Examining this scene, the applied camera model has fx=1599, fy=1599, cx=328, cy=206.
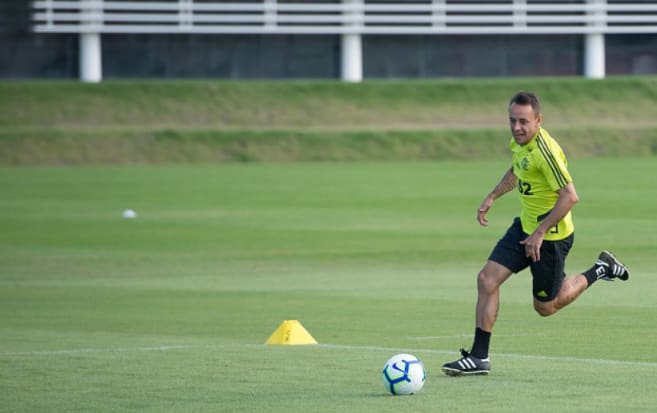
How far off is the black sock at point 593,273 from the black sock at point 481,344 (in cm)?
120

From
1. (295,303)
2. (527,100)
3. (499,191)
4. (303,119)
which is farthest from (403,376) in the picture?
(303,119)

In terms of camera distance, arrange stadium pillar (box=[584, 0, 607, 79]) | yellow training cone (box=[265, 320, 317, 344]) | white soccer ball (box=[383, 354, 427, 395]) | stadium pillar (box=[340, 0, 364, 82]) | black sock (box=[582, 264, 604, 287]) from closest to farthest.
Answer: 1. white soccer ball (box=[383, 354, 427, 395])
2. black sock (box=[582, 264, 604, 287])
3. yellow training cone (box=[265, 320, 317, 344])
4. stadium pillar (box=[340, 0, 364, 82])
5. stadium pillar (box=[584, 0, 607, 79])

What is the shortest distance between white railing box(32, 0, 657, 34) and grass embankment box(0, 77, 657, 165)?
3042 mm

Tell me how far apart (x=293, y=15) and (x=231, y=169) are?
51.9 ft

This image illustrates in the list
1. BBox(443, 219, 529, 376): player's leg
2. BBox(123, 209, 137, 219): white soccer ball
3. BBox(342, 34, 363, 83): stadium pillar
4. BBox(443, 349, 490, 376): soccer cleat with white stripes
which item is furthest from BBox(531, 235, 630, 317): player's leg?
BBox(342, 34, 363, 83): stadium pillar

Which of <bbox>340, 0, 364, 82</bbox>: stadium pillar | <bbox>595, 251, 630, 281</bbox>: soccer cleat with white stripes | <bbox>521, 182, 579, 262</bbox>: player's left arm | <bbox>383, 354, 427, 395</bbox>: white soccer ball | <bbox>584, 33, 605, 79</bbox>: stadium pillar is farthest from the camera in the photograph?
<bbox>584, 33, 605, 79</bbox>: stadium pillar

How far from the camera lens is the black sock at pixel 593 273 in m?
12.4

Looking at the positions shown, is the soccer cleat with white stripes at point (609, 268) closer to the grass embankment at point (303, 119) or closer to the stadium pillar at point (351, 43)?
the grass embankment at point (303, 119)

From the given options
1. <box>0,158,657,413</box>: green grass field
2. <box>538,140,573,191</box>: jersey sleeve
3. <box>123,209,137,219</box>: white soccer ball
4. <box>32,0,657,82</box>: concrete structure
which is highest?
<box>32,0,657,82</box>: concrete structure

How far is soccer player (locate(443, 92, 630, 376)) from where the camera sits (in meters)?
11.4

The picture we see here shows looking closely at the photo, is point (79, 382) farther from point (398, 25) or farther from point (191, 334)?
point (398, 25)

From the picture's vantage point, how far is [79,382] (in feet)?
37.7

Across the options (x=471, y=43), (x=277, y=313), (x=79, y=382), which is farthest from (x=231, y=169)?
(x=79, y=382)

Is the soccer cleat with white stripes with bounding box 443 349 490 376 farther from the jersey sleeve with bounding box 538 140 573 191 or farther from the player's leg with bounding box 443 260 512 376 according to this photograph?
the jersey sleeve with bounding box 538 140 573 191
